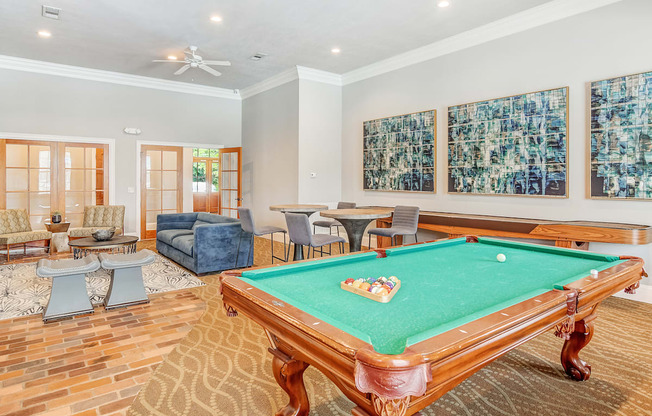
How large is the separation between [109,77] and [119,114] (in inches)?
28.4

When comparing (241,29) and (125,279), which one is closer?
(125,279)

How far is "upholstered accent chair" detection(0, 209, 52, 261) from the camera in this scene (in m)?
6.01

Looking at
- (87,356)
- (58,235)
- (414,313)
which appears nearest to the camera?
(414,313)

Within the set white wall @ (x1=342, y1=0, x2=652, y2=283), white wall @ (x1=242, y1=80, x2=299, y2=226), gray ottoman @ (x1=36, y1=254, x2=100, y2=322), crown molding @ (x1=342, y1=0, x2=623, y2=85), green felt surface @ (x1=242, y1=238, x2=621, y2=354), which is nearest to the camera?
green felt surface @ (x1=242, y1=238, x2=621, y2=354)

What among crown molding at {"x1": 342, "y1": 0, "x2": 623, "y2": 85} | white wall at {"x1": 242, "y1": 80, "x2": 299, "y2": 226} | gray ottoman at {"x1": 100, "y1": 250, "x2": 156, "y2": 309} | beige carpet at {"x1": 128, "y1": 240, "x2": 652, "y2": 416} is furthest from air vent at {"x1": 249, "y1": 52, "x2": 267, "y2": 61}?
beige carpet at {"x1": 128, "y1": 240, "x2": 652, "y2": 416}

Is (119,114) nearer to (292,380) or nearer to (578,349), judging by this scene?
(292,380)

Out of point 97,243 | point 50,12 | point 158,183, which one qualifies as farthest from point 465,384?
point 158,183

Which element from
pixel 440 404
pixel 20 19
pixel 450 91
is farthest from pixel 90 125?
pixel 440 404

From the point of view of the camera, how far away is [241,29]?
18.0 ft

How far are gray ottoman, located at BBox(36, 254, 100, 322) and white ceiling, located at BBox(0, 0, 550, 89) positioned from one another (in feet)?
10.3

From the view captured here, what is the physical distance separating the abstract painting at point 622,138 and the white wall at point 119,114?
7267 mm

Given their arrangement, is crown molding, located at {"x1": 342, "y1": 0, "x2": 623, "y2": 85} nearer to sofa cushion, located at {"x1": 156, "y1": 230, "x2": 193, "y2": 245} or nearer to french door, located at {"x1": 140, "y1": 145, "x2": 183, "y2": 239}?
sofa cushion, located at {"x1": 156, "y1": 230, "x2": 193, "y2": 245}

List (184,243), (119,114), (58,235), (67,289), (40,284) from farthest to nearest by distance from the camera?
(119,114)
(58,235)
(184,243)
(40,284)
(67,289)

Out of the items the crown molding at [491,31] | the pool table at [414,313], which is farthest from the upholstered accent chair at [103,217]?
the pool table at [414,313]
